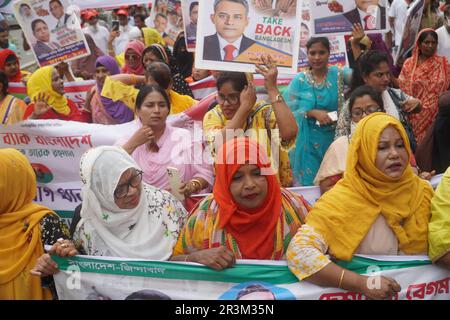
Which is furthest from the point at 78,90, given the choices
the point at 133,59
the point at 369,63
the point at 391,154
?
the point at 391,154

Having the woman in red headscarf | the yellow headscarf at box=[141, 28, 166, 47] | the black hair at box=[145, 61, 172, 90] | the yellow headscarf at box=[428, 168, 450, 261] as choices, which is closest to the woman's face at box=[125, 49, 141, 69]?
the yellow headscarf at box=[141, 28, 166, 47]

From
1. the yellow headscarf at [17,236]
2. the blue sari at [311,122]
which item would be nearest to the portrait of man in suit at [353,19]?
the blue sari at [311,122]

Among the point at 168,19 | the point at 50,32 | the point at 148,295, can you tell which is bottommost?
the point at 148,295

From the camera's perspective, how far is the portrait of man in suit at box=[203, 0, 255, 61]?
4.31 m

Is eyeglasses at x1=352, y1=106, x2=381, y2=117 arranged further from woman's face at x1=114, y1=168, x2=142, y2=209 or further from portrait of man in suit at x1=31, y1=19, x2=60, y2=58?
portrait of man in suit at x1=31, y1=19, x2=60, y2=58

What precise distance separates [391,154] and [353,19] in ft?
9.82

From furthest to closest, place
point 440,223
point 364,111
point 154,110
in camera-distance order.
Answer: point 154,110, point 364,111, point 440,223

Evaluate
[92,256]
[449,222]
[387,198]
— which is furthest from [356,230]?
[92,256]

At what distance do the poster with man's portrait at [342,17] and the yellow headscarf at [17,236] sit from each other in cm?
328

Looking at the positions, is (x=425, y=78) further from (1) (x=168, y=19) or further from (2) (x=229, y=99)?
(1) (x=168, y=19)

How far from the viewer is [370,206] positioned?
307 centimetres

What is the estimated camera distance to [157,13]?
931 cm

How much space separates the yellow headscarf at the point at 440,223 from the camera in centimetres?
298

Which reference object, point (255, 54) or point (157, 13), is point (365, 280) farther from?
point (157, 13)
